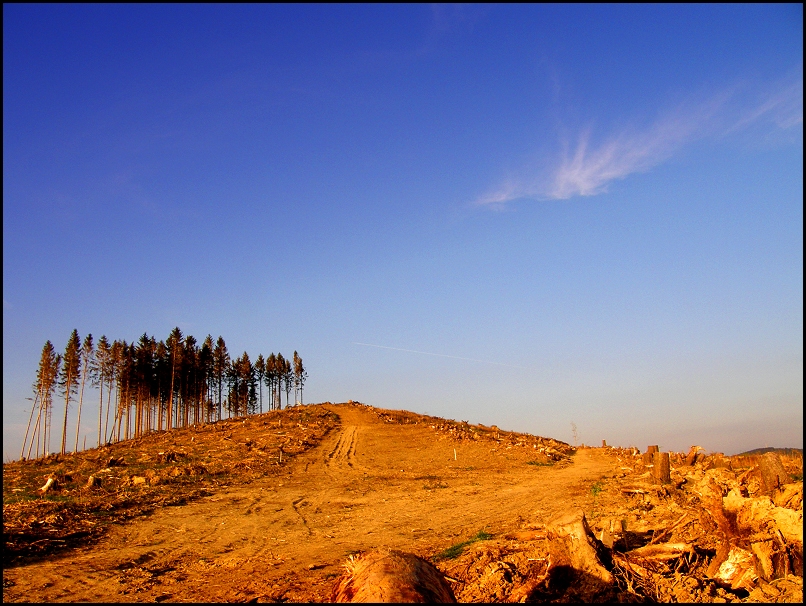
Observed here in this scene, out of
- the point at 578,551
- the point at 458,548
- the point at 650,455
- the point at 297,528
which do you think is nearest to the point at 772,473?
the point at 578,551

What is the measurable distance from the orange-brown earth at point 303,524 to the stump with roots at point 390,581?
1170mm

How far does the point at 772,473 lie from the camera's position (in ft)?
29.4

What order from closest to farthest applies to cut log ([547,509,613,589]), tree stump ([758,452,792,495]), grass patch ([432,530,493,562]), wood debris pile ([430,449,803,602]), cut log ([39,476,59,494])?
1. wood debris pile ([430,449,803,602])
2. cut log ([547,509,613,589])
3. tree stump ([758,452,792,495])
4. grass patch ([432,530,493,562])
5. cut log ([39,476,59,494])

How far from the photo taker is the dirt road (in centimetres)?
893

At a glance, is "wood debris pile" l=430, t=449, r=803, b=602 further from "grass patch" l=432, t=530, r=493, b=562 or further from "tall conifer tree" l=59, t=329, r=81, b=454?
"tall conifer tree" l=59, t=329, r=81, b=454

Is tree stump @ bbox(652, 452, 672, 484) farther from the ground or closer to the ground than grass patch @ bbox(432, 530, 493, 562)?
farther from the ground

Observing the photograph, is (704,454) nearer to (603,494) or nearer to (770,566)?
(603,494)

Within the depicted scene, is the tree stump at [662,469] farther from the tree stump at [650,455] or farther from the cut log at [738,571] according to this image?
the cut log at [738,571]

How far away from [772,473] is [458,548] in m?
6.14

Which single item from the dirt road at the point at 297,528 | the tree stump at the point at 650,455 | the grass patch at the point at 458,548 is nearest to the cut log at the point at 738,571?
the grass patch at the point at 458,548

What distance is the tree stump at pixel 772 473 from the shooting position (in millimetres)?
8844

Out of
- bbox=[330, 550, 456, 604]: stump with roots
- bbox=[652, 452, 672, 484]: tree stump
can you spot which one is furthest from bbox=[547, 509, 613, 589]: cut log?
bbox=[652, 452, 672, 484]: tree stump

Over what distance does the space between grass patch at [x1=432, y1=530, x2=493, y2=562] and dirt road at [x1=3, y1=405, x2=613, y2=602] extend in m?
0.37

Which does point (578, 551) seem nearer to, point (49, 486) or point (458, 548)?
point (458, 548)
